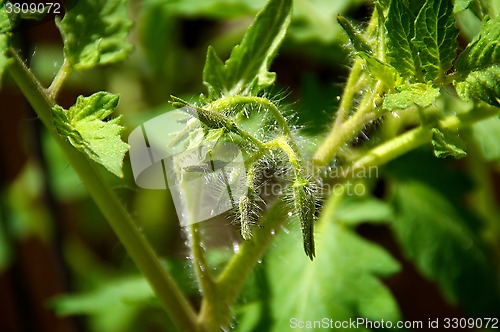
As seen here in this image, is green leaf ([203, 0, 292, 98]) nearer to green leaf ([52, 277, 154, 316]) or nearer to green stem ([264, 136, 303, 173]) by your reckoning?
green stem ([264, 136, 303, 173])

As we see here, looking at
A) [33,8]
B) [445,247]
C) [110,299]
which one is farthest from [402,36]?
[110,299]

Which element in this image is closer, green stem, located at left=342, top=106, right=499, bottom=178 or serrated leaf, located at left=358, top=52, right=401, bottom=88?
serrated leaf, located at left=358, top=52, right=401, bottom=88

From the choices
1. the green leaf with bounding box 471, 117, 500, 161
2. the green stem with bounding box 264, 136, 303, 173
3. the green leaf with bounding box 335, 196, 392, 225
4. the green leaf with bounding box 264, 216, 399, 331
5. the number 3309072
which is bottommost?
the green leaf with bounding box 335, 196, 392, 225

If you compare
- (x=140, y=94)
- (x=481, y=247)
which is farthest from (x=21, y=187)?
(x=481, y=247)

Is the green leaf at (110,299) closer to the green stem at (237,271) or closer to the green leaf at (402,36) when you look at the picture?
the green stem at (237,271)

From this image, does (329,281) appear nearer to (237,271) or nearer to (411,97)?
(237,271)

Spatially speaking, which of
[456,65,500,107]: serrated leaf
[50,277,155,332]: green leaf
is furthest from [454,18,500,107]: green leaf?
[50,277,155,332]: green leaf

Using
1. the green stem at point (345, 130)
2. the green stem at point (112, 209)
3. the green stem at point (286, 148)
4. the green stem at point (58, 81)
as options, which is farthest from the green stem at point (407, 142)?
the green stem at point (58, 81)
